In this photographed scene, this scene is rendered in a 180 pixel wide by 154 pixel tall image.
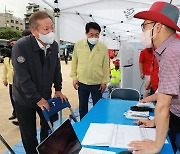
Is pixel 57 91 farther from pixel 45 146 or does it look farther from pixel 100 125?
pixel 45 146

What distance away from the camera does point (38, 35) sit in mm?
1933

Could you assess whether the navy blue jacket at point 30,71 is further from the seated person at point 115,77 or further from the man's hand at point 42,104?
the seated person at point 115,77

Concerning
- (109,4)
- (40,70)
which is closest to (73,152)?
(40,70)

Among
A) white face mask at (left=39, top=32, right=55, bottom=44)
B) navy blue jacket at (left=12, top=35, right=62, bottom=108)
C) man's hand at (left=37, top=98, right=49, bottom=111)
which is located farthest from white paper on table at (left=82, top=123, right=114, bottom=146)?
white face mask at (left=39, top=32, right=55, bottom=44)

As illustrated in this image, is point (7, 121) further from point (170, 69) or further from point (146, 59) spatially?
point (170, 69)

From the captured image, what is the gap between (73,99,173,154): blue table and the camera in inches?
57.9

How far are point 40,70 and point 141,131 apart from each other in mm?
1010

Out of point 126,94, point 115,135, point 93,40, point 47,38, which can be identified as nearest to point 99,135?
point 115,135

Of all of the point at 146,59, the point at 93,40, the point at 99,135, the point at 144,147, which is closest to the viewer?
the point at 144,147

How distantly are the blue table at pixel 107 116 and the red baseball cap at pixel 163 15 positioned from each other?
2.37ft

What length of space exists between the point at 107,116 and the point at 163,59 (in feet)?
3.02

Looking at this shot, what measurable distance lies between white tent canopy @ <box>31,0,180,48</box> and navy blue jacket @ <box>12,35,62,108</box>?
1.72 metres

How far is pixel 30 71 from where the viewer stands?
191 centimetres

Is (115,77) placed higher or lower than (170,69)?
lower
